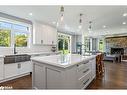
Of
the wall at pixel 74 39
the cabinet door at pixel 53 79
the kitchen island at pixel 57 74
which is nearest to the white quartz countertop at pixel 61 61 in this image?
the kitchen island at pixel 57 74

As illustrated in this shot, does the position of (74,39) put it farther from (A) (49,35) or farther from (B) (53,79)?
(B) (53,79)

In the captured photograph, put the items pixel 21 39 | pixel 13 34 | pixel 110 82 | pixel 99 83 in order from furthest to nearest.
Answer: pixel 21 39
pixel 13 34
pixel 110 82
pixel 99 83

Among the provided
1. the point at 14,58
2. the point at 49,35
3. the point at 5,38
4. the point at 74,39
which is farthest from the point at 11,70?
the point at 74,39

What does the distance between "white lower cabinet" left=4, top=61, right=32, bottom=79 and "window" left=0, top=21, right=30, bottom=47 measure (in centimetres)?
99

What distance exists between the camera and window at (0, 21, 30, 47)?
4438 mm

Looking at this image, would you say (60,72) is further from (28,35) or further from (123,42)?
(123,42)

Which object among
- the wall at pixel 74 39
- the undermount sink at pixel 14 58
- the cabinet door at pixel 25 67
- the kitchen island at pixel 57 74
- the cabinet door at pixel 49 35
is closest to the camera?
the kitchen island at pixel 57 74

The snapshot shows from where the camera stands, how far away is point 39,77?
257 cm

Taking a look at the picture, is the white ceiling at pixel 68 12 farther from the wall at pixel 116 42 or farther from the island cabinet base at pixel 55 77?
the wall at pixel 116 42

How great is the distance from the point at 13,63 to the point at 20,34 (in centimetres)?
165

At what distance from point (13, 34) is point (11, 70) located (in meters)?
1.63

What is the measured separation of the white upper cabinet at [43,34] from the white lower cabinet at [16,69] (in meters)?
1.33

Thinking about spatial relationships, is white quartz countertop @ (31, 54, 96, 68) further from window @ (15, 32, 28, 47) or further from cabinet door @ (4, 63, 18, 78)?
window @ (15, 32, 28, 47)

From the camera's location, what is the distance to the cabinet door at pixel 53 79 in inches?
80.4
